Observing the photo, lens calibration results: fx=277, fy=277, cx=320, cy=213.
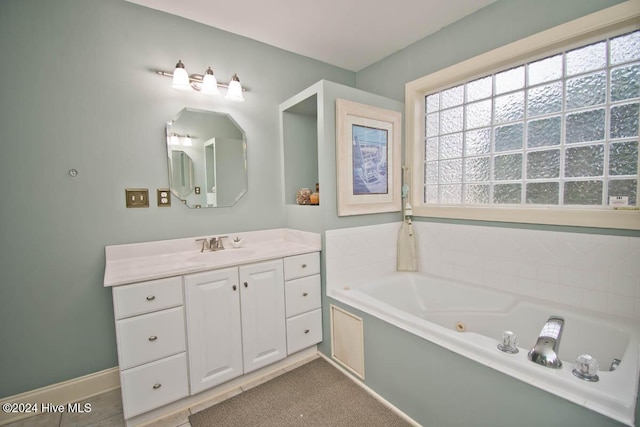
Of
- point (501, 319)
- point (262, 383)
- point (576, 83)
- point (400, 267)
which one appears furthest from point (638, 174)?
point (262, 383)

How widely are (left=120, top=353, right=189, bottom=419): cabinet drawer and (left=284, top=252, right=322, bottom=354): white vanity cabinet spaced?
74 cm

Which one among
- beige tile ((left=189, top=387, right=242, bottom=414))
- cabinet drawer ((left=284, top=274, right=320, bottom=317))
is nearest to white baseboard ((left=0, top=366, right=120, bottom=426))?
beige tile ((left=189, top=387, right=242, bottom=414))

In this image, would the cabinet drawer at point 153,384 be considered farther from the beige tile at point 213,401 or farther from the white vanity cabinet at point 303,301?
the white vanity cabinet at point 303,301

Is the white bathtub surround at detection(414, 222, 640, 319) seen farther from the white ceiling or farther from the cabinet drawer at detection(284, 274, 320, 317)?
the white ceiling

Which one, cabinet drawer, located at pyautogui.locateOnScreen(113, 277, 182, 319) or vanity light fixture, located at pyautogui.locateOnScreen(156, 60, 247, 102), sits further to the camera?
vanity light fixture, located at pyautogui.locateOnScreen(156, 60, 247, 102)

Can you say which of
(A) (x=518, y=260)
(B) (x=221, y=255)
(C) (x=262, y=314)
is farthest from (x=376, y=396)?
(B) (x=221, y=255)

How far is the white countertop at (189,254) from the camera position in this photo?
160 centimetres

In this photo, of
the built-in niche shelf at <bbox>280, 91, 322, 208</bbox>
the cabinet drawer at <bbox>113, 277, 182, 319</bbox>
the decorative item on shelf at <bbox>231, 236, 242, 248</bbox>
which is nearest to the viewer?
the cabinet drawer at <bbox>113, 277, 182, 319</bbox>

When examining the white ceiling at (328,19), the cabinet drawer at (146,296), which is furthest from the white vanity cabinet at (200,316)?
the white ceiling at (328,19)

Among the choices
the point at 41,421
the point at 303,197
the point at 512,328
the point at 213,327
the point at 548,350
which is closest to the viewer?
the point at 548,350

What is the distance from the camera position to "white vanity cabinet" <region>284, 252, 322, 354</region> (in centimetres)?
209

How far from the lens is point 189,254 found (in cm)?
210

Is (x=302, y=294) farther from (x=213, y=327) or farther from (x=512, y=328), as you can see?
(x=512, y=328)

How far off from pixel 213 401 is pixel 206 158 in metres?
1.74
